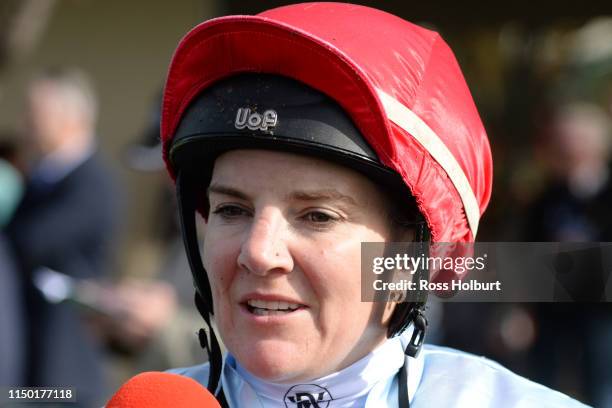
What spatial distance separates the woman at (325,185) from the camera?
2217 mm

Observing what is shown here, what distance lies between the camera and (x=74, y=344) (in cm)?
582

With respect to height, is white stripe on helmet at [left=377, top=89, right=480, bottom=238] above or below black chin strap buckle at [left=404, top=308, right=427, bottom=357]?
above

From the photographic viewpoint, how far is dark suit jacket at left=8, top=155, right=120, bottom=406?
228 inches

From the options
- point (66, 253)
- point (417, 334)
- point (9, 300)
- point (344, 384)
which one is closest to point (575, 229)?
point (66, 253)

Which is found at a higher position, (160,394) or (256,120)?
(256,120)

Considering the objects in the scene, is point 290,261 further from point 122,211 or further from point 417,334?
point 122,211

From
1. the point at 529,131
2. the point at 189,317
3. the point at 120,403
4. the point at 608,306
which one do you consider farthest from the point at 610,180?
the point at 120,403

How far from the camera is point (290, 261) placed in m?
2.21

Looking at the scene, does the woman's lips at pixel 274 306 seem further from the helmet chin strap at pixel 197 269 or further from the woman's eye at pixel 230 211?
the helmet chin strap at pixel 197 269

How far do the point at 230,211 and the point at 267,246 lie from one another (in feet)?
0.59

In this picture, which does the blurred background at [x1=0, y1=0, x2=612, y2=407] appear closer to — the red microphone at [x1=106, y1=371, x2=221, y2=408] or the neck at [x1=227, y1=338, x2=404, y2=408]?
the neck at [x1=227, y1=338, x2=404, y2=408]

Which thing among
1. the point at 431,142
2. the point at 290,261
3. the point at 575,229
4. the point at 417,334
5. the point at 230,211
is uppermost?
the point at 575,229

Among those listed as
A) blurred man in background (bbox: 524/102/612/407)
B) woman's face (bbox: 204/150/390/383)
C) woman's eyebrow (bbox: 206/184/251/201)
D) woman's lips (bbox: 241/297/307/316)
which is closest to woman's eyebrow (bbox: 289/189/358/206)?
woman's face (bbox: 204/150/390/383)

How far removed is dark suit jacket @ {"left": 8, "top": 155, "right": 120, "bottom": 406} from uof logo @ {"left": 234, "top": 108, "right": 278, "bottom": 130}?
12.1ft
